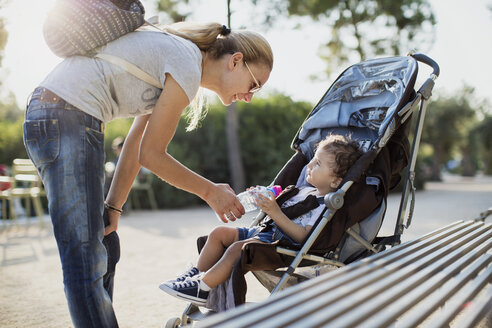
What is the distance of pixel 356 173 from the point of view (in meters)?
2.52

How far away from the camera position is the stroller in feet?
7.57

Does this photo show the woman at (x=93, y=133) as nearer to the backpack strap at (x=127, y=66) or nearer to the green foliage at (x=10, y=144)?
the backpack strap at (x=127, y=66)

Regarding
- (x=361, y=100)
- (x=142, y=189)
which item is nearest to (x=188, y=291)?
(x=361, y=100)

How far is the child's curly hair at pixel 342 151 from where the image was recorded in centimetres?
274

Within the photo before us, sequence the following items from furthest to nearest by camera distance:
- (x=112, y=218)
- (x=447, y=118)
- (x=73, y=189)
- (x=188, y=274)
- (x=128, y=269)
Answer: (x=447, y=118) → (x=128, y=269) → (x=188, y=274) → (x=112, y=218) → (x=73, y=189)

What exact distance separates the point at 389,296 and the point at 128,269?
154 inches

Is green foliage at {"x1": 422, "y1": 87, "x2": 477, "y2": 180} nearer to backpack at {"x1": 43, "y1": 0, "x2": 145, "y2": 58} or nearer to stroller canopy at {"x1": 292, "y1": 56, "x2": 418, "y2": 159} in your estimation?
stroller canopy at {"x1": 292, "y1": 56, "x2": 418, "y2": 159}

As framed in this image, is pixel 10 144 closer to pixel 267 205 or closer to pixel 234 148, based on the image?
pixel 234 148

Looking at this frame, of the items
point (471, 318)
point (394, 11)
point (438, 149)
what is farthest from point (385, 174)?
point (438, 149)

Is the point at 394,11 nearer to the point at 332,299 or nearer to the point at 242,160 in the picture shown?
the point at 242,160

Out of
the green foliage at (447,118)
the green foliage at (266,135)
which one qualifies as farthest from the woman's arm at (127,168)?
the green foliage at (447,118)

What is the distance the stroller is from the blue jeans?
74 centimetres

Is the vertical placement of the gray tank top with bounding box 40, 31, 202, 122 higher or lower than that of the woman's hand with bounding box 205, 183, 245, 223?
higher

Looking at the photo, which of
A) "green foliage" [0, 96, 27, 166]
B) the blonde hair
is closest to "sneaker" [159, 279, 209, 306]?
the blonde hair
